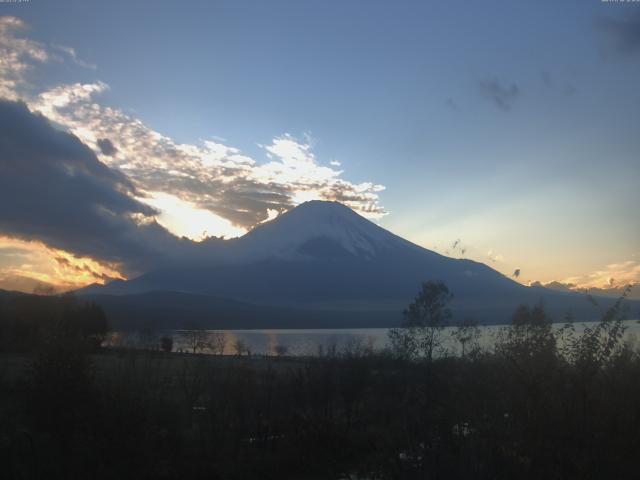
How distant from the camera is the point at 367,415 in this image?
17.9 m

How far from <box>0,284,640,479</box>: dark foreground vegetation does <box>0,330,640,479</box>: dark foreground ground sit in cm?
2

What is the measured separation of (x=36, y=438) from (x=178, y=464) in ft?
9.35

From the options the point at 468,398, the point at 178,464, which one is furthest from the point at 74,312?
the point at 468,398

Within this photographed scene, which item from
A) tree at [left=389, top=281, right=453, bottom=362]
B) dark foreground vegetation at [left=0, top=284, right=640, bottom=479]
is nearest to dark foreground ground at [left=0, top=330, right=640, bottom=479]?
dark foreground vegetation at [left=0, top=284, right=640, bottom=479]

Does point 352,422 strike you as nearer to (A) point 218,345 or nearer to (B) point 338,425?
(B) point 338,425

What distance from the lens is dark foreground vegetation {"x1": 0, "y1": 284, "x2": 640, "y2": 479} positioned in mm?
6137

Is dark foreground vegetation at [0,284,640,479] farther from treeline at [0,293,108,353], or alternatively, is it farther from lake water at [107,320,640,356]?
treeline at [0,293,108,353]

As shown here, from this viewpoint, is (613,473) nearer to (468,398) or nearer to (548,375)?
(548,375)

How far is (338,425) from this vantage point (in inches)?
563

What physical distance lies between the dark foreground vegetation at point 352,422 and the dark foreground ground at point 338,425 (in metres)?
0.02

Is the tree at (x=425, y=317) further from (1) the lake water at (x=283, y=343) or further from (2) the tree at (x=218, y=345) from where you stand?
(2) the tree at (x=218, y=345)

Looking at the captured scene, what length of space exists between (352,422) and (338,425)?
2603 millimetres

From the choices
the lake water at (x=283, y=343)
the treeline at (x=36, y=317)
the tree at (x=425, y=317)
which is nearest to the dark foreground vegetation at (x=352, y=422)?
the lake water at (x=283, y=343)

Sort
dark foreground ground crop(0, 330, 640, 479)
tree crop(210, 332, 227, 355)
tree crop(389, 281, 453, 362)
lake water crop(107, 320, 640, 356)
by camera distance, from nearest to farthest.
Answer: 1. dark foreground ground crop(0, 330, 640, 479)
2. tree crop(389, 281, 453, 362)
3. lake water crop(107, 320, 640, 356)
4. tree crop(210, 332, 227, 355)
